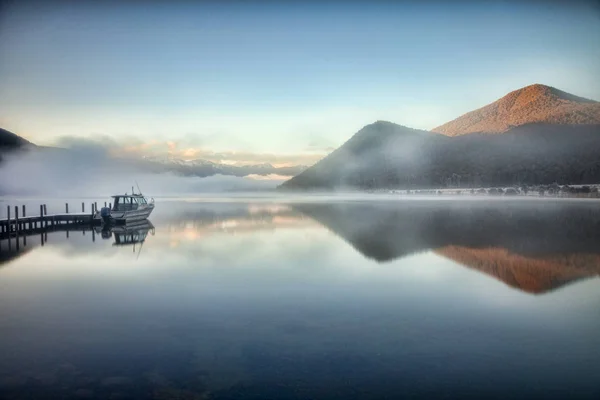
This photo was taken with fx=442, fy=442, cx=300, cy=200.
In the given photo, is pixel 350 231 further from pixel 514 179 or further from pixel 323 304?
pixel 514 179

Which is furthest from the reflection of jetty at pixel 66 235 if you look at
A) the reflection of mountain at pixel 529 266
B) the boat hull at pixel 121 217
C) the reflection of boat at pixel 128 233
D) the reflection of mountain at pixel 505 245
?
the reflection of mountain at pixel 529 266

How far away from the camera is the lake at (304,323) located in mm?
8539

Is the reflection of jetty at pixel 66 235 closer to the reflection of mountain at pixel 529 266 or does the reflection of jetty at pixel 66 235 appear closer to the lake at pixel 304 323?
the lake at pixel 304 323

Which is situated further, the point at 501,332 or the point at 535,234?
the point at 535,234

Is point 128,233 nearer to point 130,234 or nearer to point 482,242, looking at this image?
point 130,234

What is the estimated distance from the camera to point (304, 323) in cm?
1245

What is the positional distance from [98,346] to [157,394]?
3.38 m

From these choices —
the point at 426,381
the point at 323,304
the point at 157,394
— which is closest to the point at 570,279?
the point at 323,304

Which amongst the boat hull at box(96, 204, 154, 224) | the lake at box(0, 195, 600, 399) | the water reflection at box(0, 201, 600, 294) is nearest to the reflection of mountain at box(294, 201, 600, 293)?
the water reflection at box(0, 201, 600, 294)

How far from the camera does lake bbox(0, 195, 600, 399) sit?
854 centimetres

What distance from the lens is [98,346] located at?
1062 cm

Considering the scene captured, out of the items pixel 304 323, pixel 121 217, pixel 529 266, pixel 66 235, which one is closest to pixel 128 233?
pixel 66 235

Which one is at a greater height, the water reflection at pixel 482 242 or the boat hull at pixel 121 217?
the boat hull at pixel 121 217

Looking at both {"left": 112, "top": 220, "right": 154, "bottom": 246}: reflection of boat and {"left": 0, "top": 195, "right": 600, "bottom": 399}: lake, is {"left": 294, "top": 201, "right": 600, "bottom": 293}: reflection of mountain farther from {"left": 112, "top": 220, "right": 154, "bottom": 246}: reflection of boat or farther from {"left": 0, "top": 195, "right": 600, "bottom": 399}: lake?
{"left": 112, "top": 220, "right": 154, "bottom": 246}: reflection of boat
